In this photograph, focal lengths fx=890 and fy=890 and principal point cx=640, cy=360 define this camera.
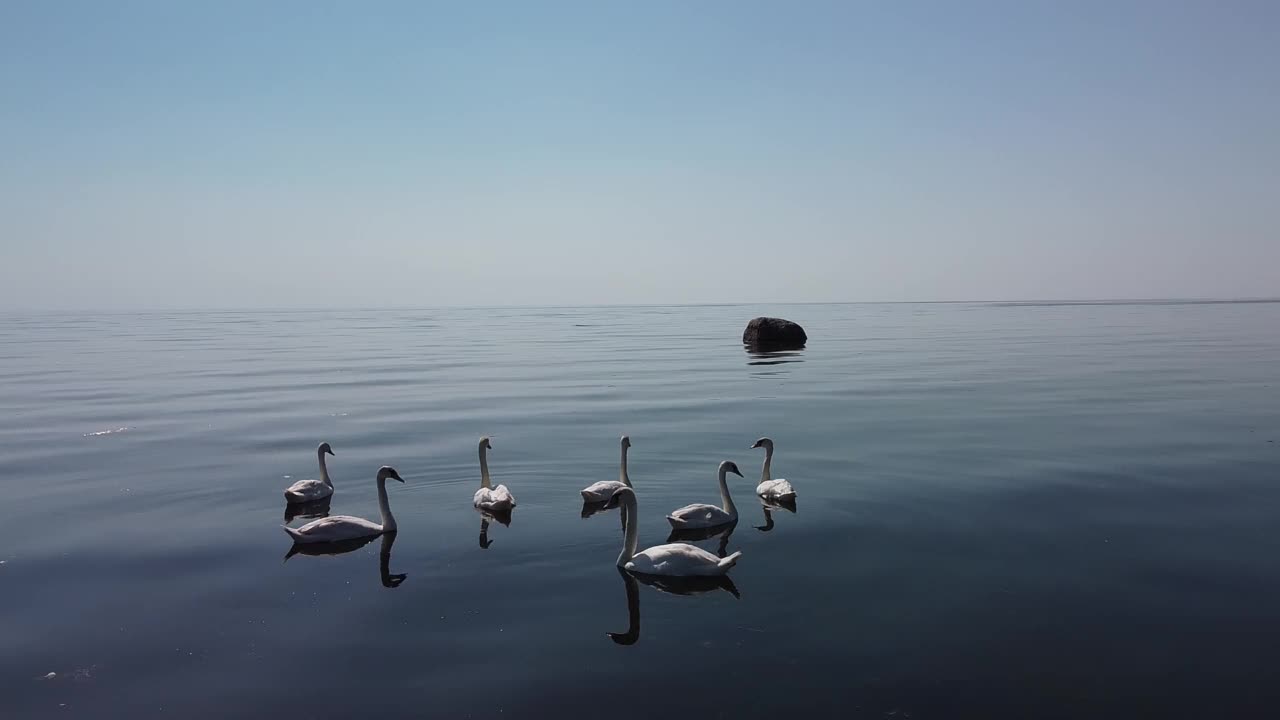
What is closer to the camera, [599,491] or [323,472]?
[599,491]

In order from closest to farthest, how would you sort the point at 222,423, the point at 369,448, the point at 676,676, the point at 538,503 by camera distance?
the point at 676,676, the point at 538,503, the point at 369,448, the point at 222,423

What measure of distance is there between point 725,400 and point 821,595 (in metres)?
18.7

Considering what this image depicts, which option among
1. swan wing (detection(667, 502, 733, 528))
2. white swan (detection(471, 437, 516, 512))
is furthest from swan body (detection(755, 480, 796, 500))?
white swan (detection(471, 437, 516, 512))

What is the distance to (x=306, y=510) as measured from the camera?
15.8 m

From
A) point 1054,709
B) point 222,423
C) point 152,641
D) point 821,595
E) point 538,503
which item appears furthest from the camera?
point 222,423

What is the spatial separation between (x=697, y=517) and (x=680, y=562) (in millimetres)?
2409

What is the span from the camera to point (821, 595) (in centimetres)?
1071

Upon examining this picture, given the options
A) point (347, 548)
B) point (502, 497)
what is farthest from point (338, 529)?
point (502, 497)

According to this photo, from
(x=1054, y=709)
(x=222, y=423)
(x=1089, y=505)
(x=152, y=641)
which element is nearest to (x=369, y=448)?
(x=222, y=423)

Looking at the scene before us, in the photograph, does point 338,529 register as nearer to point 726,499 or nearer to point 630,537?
point 630,537

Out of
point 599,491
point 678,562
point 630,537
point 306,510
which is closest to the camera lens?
point 678,562

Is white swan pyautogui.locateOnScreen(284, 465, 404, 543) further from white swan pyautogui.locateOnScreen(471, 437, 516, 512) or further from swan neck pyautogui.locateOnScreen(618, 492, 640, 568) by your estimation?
swan neck pyautogui.locateOnScreen(618, 492, 640, 568)

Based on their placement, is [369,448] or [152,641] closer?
[152,641]

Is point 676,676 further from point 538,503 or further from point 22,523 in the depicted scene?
point 22,523
